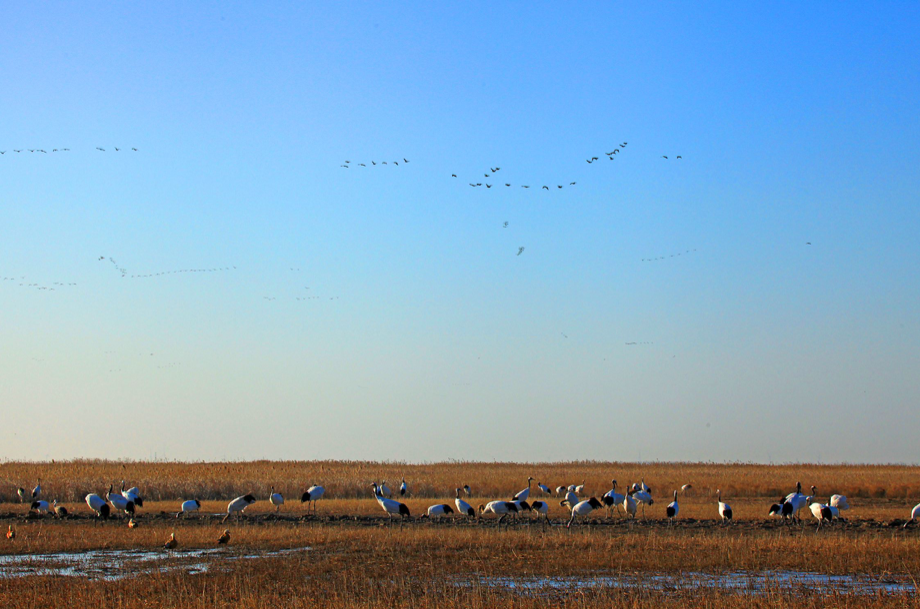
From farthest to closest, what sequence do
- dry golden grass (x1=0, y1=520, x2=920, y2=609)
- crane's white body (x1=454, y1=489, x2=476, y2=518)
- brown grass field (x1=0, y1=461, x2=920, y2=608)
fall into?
crane's white body (x1=454, y1=489, x2=476, y2=518), brown grass field (x1=0, y1=461, x2=920, y2=608), dry golden grass (x1=0, y1=520, x2=920, y2=609)

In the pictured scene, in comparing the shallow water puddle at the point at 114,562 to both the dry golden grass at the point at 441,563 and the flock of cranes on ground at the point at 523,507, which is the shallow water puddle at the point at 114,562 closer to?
the dry golden grass at the point at 441,563

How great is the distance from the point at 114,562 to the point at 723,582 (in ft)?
38.4

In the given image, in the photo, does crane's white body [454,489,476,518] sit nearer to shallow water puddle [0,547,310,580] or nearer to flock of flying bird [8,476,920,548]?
flock of flying bird [8,476,920,548]

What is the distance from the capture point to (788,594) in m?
13.3

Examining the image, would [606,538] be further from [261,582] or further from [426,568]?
[261,582]

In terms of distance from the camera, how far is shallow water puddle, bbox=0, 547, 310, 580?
16172 mm

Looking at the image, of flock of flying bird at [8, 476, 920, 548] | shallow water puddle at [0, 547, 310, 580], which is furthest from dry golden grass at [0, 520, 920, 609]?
flock of flying bird at [8, 476, 920, 548]

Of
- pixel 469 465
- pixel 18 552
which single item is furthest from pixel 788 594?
pixel 469 465

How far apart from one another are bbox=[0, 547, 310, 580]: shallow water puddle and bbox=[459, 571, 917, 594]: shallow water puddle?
5.74 meters

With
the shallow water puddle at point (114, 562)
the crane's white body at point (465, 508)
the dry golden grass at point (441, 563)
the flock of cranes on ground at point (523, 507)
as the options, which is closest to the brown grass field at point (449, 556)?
the dry golden grass at point (441, 563)

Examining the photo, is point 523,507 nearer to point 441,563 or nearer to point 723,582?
point 441,563

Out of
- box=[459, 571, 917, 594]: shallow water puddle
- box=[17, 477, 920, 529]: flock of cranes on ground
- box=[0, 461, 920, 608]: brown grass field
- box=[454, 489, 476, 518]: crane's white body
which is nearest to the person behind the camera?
box=[0, 461, 920, 608]: brown grass field

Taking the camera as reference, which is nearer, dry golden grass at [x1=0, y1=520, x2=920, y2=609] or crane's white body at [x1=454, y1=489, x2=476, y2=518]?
dry golden grass at [x1=0, y1=520, x2=920, y2=609]

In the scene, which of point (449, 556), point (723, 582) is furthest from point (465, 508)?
point (723, 582)
